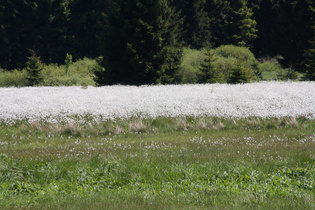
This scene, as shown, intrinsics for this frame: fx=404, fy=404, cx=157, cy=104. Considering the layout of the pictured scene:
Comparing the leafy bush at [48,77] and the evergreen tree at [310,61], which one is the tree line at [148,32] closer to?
the evergreen tree at [310,61]

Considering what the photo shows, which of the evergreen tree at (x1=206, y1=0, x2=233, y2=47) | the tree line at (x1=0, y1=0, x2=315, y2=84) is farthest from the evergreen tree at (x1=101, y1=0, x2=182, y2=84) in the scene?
the evergreen tree at (x1=206, y1=0, x2=233, y2=47)

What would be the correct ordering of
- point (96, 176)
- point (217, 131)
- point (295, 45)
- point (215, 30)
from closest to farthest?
point (96, 176)
point (217, 131)
point (295, 45)
point (215, 30)

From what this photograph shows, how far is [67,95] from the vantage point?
1038 inches

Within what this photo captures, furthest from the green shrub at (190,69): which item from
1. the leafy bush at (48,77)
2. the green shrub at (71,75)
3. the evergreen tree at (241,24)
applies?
the evergreen tree at (241,24)

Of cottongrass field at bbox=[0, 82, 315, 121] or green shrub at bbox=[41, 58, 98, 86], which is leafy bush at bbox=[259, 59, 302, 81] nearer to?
green shrub at bbox=[41, 58, 98, 86]

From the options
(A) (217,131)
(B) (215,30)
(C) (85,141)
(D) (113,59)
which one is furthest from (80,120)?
(B) (215,30)

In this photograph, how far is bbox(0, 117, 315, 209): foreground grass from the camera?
A: 27.1ft

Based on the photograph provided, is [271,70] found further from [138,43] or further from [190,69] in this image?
[138,43]

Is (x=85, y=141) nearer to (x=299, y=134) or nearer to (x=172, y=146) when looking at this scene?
(x=172, y=146)

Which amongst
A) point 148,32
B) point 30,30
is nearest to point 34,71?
point 148,32

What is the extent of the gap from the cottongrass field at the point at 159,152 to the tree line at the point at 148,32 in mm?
12444

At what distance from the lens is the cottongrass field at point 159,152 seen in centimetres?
852

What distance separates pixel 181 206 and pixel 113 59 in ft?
99.6

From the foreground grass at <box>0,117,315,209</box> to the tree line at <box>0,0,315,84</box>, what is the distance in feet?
67.6
